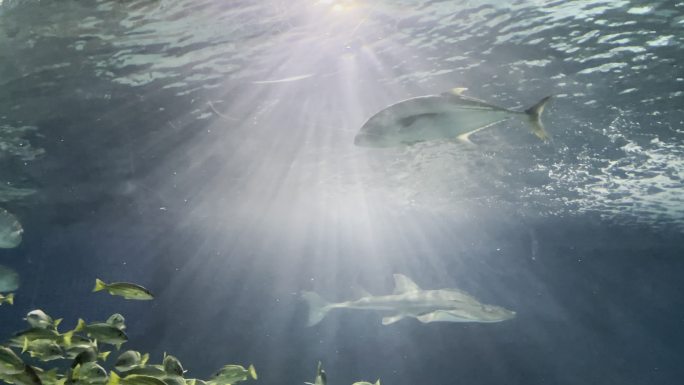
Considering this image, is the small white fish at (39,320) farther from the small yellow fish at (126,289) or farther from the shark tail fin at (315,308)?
the shark tail fin at (315,308)

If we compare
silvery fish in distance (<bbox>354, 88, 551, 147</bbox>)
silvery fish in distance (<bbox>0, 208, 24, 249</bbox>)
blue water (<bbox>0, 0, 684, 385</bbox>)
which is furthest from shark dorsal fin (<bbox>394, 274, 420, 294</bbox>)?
silvery fish in distance (<bbox>0, 208, 24, 249</bbox>)

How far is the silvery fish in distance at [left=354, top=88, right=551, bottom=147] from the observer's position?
5.29 m

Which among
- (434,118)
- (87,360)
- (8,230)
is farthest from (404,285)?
(8,230)

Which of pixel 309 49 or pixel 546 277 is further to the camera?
pixel 546 277

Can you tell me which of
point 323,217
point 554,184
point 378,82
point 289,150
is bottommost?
point 323,217

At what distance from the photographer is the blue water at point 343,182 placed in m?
11.4

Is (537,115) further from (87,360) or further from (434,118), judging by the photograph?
(87,360)

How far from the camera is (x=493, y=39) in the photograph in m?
11.9

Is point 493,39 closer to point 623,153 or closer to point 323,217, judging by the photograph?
point 623,153

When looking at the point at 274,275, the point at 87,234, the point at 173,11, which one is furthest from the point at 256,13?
the point at 274,275

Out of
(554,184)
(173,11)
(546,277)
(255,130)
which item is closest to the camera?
(173,11)

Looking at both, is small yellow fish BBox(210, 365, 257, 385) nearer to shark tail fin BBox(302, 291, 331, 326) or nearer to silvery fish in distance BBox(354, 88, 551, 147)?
silvery fish in distance BBox(354, 88, 551, 147)

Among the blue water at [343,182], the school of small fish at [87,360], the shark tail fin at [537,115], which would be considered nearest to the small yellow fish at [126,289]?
the school of small fish at [87,360]

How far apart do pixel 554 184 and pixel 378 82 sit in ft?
45.3
